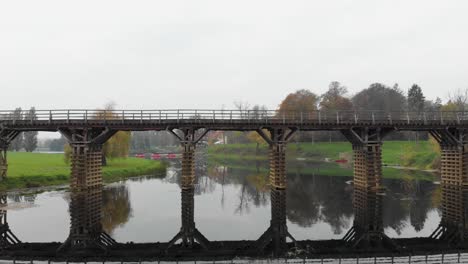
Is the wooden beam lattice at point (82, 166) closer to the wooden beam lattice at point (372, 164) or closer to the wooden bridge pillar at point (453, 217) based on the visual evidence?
the wooden beam lattice at point (372, 164)

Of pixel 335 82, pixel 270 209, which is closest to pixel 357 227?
pixel 270 209

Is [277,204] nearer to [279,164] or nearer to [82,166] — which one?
[279,164]

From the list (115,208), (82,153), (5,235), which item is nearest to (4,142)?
(82,153)

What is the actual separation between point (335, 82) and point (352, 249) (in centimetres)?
9638

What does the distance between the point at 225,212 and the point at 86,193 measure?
1358 cm

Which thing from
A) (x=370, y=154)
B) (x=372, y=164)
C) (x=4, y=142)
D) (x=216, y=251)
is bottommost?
(x=216, y=251)

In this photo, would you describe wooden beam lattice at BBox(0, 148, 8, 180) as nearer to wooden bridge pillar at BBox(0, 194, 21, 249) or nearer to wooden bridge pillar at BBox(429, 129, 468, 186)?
wooden bridge pillar at BBox(0, 194, 21, 249)

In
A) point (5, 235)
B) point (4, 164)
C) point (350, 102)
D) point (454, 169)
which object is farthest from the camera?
point (350, 102)

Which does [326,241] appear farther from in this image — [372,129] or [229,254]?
[372,129]

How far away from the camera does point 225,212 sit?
25.5m

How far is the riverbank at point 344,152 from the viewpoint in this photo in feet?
200

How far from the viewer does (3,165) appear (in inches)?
1280

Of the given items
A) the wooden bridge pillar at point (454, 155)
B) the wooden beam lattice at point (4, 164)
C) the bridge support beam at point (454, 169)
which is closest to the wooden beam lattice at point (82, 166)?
the wooden beam lattice at point (4, 164)

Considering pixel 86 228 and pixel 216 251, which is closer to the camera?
pixel 216 251
